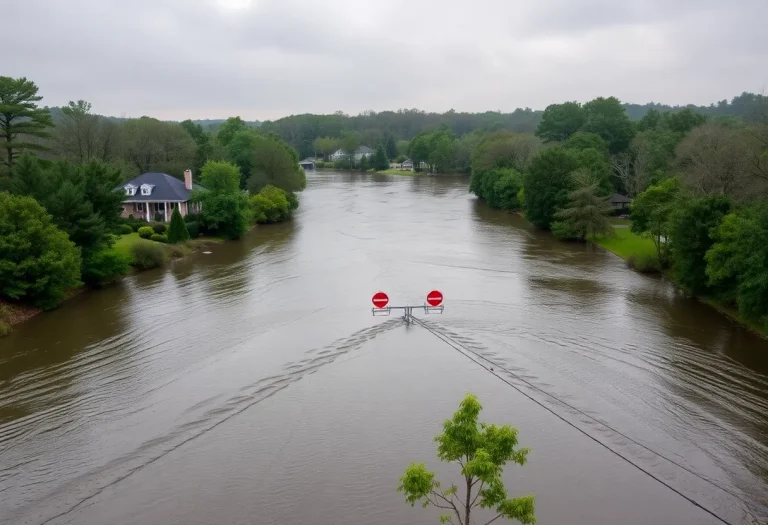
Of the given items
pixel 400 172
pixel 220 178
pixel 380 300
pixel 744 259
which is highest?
pixel 220 178

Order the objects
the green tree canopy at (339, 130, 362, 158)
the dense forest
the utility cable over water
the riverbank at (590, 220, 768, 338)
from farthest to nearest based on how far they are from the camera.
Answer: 1. the green tree canopy at (339, 130, 362, 158)
2. the dense forest
3. the riverbank at (590, 220, 768, 338)
4. the utility cable over water

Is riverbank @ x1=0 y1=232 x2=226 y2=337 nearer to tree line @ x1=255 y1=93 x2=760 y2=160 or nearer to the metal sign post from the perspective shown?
the metal sign post

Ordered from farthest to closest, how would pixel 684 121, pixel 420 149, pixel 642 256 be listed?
pixel 420 149 < pixel 684 121 < pixel 642 256

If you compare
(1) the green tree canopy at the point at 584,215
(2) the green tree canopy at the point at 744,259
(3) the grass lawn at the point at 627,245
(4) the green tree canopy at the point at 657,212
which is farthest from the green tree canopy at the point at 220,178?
(2) the green tree canopy at the point at 744,259

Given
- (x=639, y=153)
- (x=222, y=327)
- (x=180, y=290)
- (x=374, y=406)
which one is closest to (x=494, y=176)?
(x=639, y=153)

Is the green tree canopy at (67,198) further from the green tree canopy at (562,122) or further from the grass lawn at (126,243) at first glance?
the green tree canopy at (562,122)

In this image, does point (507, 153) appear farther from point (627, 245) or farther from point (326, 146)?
point (326, 146)

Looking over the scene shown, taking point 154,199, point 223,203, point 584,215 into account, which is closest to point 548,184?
point 584,215

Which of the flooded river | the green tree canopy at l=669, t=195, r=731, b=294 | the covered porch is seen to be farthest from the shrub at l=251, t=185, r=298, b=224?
the green tree canopy at l=669, t=195, r=731, b=294
